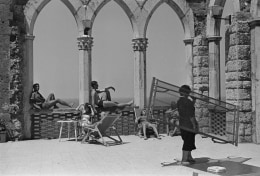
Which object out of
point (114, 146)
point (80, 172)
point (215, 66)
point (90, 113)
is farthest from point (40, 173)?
point (215, 66)

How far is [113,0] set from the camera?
45.2 ft

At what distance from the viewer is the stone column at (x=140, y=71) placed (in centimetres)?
1371

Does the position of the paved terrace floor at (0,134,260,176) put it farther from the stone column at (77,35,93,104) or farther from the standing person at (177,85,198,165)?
the stone column at (77,35,93,104)

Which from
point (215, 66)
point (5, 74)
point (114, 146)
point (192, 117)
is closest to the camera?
point (192, 117)

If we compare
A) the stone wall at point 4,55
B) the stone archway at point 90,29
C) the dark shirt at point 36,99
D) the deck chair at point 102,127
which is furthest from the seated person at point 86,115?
the stone wall at point 4,55

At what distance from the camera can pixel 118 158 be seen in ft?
28.7

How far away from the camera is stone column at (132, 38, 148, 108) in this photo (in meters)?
13.7

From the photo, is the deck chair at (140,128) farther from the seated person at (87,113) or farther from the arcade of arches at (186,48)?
the seated person at (87,113)

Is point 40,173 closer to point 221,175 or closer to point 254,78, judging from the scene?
point 221,175

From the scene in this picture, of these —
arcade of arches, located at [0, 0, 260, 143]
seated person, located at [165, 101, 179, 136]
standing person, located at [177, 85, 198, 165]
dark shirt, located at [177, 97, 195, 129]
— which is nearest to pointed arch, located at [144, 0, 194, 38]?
arcade of arches, located at [0, 0, 260, 143]

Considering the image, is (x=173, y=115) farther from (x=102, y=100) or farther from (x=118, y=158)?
(x=118, y=158)

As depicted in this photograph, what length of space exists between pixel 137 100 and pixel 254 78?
13.3 feet

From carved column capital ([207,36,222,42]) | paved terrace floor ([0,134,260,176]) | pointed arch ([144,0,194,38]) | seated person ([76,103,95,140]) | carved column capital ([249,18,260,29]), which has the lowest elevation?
paved terrace floor ([0,134,260,176])

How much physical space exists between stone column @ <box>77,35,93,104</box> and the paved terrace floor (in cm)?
181
